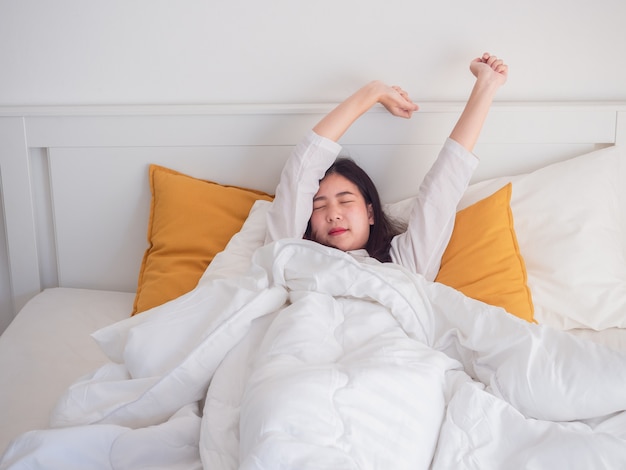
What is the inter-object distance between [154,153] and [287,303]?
0.64m

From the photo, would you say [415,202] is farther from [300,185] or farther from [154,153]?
[154,153]

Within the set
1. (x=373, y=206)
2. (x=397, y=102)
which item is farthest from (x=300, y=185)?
(x=397, y=102)

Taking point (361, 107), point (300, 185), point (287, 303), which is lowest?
point (287, 303)

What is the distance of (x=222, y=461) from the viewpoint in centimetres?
109

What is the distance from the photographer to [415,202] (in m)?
1.67

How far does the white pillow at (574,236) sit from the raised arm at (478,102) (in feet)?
0.61

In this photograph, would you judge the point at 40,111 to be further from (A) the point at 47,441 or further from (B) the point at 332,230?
(A) the point at 47,441

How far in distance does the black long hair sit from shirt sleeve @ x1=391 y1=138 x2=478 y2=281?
0.29 feet

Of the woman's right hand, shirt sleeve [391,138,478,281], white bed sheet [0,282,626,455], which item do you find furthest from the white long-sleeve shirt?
white bed sheet [0,282,626,455]

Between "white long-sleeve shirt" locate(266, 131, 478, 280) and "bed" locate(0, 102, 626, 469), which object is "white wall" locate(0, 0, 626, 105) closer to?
"bed" locate(0, 102, 626, 469)

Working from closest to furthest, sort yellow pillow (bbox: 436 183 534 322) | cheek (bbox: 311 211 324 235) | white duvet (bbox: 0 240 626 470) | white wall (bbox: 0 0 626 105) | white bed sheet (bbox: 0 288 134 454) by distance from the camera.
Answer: white duvet (bbox: 0 240 626 470)
white bed sheet (bbox: 0 288 134 454)
yellow pillow (bbox: 436 183 534 322)
cheek (bbox: 311 211 324 235)
white wall (bbox: 0 0 626 105)

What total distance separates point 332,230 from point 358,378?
592 mm

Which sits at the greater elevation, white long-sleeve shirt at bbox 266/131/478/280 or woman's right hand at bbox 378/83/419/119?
woman's right hand at bbox 378/83/419/119

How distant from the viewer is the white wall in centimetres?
177
